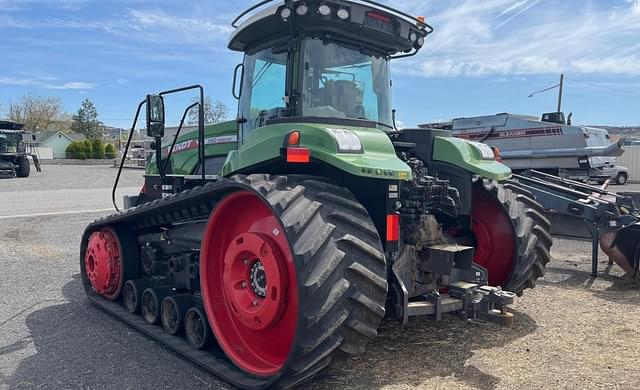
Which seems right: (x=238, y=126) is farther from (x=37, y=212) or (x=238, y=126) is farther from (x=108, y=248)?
(x=37, y=212)

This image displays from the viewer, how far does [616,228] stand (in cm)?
650

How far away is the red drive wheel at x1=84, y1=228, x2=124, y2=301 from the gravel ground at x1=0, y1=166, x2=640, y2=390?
0.27 metres

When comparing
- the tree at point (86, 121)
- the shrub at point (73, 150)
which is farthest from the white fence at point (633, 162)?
the tree at point (86, 121)

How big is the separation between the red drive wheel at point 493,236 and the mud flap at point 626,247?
2223 mm

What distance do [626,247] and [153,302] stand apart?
214 inches

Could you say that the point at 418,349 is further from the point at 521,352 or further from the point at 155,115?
the point at 155,115

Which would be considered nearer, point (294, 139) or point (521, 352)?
point (294, 139)

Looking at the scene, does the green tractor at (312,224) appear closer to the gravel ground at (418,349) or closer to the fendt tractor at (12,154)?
the gravel ground at (418,349)

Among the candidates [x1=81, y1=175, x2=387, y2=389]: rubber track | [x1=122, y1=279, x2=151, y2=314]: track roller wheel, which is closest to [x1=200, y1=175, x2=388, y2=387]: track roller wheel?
[x1=81, y1=175, x2=387, y2=389]: rubber track

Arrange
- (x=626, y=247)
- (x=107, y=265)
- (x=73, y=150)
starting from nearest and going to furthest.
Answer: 1. (x=107, y=265)
2. (x=626, y=247)
3. (x=73, y=150)

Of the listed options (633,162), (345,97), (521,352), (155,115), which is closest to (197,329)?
(155,115)

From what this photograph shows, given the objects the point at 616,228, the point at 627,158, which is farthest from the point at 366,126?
the point at 627,158

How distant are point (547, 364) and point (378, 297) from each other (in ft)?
5.51

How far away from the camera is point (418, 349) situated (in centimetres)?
438
